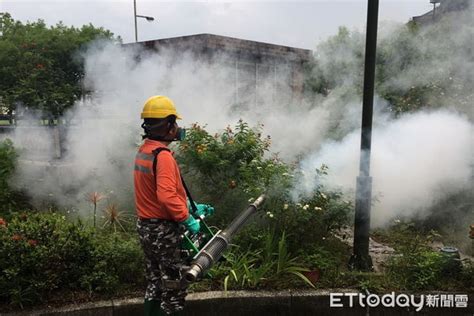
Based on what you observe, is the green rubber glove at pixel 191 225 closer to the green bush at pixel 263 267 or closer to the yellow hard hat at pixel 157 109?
the yellow hard hat at pixel 157 109

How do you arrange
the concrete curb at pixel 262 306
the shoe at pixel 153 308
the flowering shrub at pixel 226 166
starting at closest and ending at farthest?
the shoe at pixel 153 308 → the concrete curb at pixel 262 306 → the flowering shrub at pixel 226 166

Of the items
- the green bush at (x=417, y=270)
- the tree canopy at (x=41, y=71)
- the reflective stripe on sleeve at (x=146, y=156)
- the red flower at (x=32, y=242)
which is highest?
the tree canopy at (x=41, y=71)

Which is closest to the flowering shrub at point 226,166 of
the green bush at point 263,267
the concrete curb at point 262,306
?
the green bush at point 263,267

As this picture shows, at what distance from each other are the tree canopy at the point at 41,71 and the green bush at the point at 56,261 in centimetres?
447

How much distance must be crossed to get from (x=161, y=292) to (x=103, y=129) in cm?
446

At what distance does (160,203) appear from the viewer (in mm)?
2918

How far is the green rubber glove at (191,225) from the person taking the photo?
298 cm

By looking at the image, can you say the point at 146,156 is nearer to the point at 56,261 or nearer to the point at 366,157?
the point at 56,261

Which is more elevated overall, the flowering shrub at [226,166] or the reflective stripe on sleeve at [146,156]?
the reflective stripe on sleeve at [146,156]

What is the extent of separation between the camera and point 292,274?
3.98 meters

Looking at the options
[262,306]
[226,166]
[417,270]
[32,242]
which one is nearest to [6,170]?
[32,242]

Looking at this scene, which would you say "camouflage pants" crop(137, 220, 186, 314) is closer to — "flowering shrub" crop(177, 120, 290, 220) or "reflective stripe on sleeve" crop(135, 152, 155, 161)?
"reflective stripe on sleeve" crop(135, 152, 155, 161)

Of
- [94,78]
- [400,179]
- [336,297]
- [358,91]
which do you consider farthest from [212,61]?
[336,297]

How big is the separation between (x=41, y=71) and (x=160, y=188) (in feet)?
20.3
